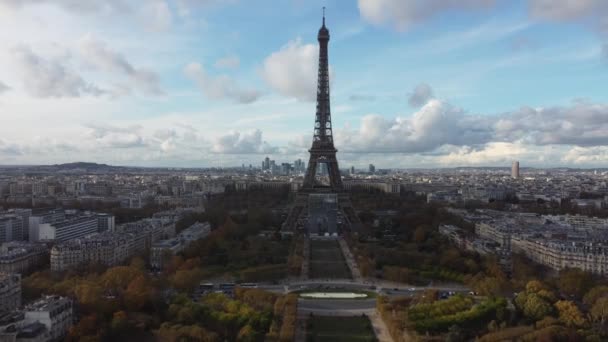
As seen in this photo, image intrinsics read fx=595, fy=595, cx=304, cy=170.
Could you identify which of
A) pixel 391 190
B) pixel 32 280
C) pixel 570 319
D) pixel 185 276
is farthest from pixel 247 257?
pixel 391 190

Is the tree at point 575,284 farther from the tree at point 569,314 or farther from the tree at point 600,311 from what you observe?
the tree at point 569,314

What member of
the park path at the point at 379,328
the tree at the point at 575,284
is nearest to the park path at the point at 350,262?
the park path at the point at 379,328

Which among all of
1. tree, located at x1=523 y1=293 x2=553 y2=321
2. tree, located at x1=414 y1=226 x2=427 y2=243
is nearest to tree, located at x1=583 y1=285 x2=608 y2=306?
tree, located at x1=523 y1=293 x2=553 y2=321

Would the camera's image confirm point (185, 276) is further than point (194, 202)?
No

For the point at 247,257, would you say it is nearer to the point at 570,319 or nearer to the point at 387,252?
the point at 387,252

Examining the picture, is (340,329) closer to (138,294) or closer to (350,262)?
(138,294)

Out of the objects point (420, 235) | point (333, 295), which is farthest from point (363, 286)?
point (420, 235)
